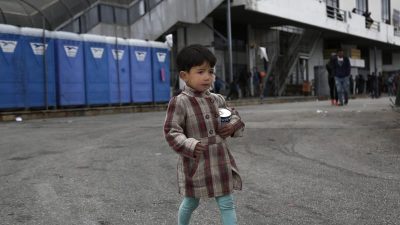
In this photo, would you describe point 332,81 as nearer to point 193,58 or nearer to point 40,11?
point 40,11

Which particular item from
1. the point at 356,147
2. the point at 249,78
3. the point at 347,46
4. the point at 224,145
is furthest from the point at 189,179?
the point at 347,46

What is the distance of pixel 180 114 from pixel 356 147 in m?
5.79

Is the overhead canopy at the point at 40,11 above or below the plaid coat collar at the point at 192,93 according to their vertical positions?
above

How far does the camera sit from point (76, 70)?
60.5 feet

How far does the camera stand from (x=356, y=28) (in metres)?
43.7

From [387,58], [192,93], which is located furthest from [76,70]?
[387,58]

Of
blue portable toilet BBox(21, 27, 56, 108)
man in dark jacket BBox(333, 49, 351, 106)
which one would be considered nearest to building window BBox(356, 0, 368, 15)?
man in dark jacket BBox(333, 49, 351, 106)

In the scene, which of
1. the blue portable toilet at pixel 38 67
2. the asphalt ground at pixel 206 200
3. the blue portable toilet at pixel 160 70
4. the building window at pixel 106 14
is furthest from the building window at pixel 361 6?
the asphalt ground at pixel 206 200

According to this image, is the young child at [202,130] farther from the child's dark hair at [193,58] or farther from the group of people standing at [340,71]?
the group of people standing at [340,71]

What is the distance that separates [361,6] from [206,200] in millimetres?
50258

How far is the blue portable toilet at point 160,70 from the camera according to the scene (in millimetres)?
21719

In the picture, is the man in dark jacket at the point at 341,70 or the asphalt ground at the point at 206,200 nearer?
the asphalt ground at the point at 206,200

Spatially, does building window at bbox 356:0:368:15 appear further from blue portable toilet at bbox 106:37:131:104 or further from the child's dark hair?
the child's dark hair

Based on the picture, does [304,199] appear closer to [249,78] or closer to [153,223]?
[153,223]
